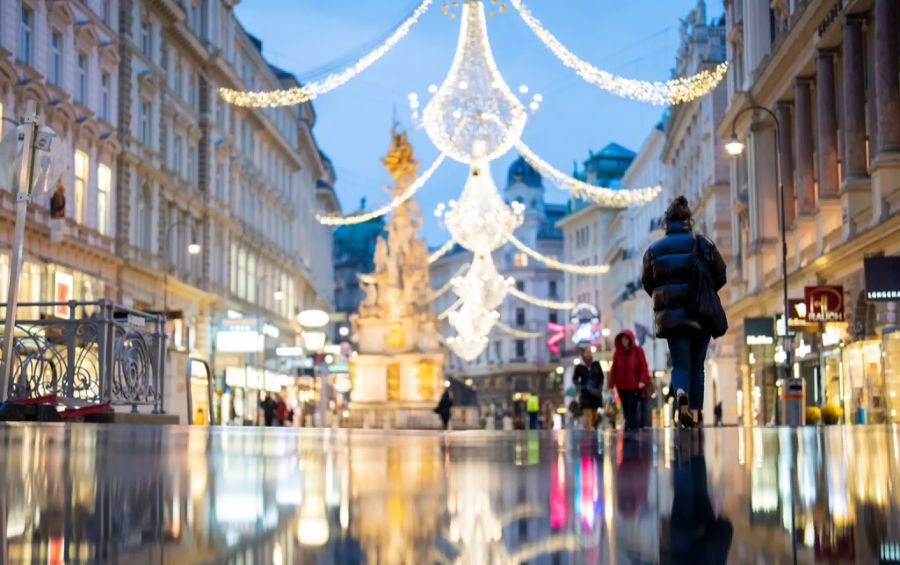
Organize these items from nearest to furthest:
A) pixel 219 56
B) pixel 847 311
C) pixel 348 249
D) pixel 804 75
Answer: pixel 847 311 → pixel 804 75 → pixel 219 56 → pixel 348 249

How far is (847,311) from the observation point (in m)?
36.0

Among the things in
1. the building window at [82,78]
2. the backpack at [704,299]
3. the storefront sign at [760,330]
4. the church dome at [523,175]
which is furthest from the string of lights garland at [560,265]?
the church dome at [523,175]

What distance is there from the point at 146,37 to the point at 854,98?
98.7 feet

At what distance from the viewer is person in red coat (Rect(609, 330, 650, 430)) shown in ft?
67.5

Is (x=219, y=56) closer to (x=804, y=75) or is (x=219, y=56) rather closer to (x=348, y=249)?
(x=804, y=75)

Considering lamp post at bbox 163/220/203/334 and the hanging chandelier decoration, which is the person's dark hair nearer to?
the hanging chandelier decoration

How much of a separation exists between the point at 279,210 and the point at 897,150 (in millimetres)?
61788

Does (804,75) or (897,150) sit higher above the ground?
(804,75)

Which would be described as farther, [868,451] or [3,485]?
[868,451]

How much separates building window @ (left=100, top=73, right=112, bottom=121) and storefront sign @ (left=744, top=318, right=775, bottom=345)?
22.9 meters

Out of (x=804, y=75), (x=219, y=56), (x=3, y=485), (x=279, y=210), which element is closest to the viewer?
(x=3, y=485)

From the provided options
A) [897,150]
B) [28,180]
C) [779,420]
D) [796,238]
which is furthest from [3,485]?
[796,238]

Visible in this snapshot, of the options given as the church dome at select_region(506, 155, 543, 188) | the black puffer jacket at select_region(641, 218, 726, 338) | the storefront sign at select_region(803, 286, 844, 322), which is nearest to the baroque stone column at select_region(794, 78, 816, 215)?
the storefront sign at select_region(803, 286, 844, 322)

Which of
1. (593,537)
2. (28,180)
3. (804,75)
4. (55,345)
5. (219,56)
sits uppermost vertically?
(219,56)
